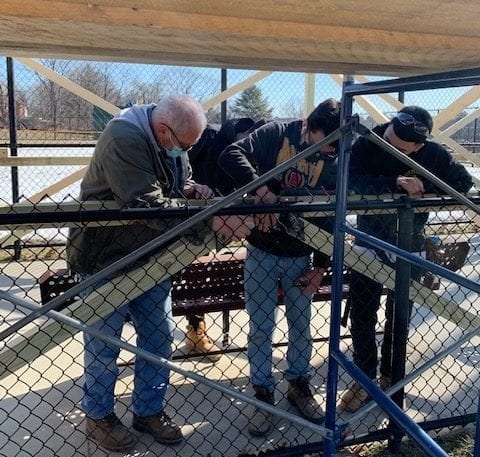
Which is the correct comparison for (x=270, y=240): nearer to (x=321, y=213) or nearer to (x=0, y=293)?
(x=321, y=213)

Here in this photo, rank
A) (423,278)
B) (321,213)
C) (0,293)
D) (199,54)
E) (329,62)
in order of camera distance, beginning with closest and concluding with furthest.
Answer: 1. (199,54)
2. (329,62)
3. (0,293)
4. (321,213)
5. (423,278)

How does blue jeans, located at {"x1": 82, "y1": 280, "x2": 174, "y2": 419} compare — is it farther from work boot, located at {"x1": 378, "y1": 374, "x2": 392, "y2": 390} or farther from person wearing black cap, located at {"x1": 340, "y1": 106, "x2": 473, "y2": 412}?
work boot, located at {"x1": 378, "y1": 374, "x2": 392, "y2": 390}

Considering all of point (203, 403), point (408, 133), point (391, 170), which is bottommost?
point (203, 403)

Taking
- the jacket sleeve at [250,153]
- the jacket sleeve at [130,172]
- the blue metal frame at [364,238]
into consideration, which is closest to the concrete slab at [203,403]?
the jacket sleeve at [130,172]

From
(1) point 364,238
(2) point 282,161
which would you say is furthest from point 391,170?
(1) point 364,238

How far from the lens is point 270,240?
2896 millimetres

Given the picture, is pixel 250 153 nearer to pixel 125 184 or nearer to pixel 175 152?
pixel 175 152

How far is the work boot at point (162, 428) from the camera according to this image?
9.11ft

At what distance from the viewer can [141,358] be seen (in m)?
2.68

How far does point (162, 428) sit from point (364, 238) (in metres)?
1.56

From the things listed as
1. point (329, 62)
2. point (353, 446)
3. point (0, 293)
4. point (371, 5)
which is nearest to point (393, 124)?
point (329, 62)

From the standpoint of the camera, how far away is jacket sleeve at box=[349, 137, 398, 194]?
9.46 feet

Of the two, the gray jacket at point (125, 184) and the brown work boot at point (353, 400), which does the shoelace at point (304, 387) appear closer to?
the brown work boot at point (353, 400)

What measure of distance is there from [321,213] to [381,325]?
2.22 meters
